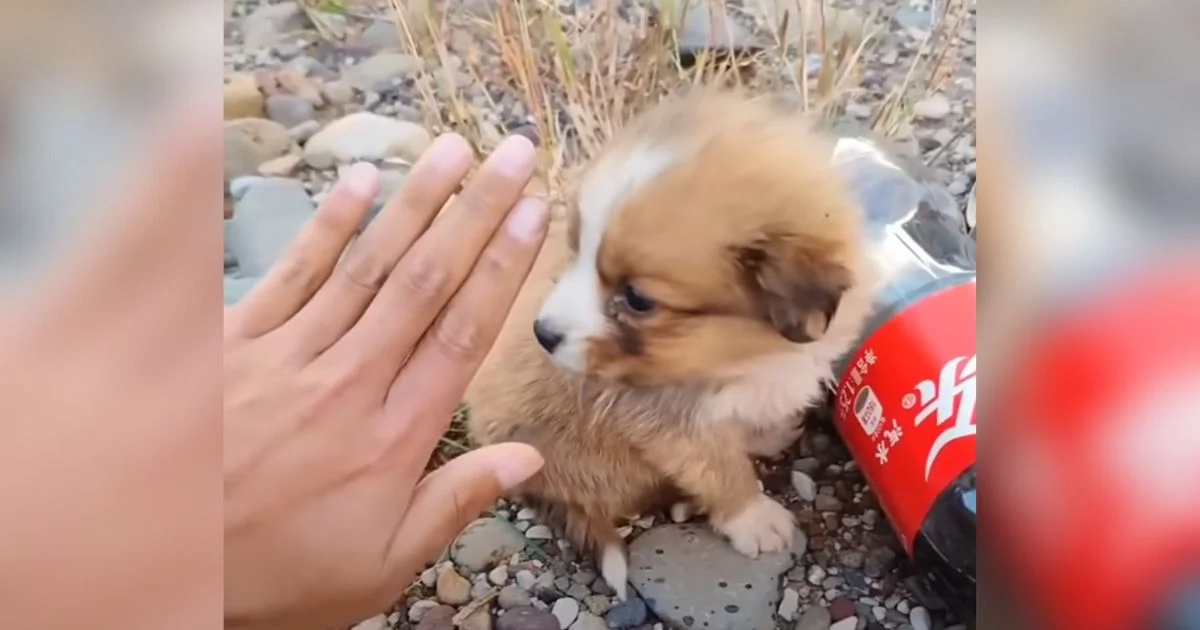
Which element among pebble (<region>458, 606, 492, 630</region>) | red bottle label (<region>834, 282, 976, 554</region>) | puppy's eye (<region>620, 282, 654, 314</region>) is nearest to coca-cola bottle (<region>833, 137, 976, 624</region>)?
red bottle label (<region>834, 282, 976, 554</region>)

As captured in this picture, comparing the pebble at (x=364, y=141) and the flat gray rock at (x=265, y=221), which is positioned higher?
the pebble at (x=364, y=141)

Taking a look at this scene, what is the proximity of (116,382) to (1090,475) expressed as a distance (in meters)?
0.48

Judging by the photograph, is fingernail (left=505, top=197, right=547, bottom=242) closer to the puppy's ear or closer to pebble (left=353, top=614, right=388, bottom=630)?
the puppy's ear

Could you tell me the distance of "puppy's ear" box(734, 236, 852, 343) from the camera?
624 millimetres

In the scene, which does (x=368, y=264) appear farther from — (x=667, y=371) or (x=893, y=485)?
(x=893, y=485)

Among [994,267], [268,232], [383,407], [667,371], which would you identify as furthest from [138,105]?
[994,267]

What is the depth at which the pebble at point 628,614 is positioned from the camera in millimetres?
636

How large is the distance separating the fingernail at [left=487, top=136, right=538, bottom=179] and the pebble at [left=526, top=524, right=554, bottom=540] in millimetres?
203

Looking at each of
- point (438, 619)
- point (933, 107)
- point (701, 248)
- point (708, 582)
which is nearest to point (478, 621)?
point (438, 619)

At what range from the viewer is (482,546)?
65 cm

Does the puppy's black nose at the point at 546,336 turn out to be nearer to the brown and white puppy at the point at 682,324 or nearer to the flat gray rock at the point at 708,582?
the brown and white puppy at the point at 682,324

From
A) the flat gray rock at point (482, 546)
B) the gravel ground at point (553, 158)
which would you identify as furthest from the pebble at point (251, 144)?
the flat gray rock at point (482, 546)

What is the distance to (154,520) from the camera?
573mm

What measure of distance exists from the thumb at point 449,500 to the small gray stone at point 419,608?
17 millimetres
